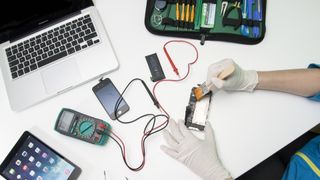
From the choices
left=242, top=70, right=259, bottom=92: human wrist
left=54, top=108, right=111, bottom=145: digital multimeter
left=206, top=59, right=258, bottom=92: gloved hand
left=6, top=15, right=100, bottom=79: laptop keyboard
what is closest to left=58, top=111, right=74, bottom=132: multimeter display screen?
left=54, top=108, right=111, bottom=145: digital multimeter

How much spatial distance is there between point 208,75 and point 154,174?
1.04ft

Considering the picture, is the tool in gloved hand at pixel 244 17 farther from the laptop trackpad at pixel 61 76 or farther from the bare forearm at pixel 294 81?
the laptop trackpad at pixel 61 76

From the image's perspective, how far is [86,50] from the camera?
0.87 metres

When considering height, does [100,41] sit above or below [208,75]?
above

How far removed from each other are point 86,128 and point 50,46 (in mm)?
290

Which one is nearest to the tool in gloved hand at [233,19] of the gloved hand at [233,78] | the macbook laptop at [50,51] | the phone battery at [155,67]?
the gloved hand at [233,78]

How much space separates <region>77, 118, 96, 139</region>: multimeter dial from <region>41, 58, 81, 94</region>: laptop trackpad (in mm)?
126

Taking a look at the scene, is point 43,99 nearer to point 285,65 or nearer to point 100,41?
point 100,41

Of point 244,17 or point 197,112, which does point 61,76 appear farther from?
point 244,17

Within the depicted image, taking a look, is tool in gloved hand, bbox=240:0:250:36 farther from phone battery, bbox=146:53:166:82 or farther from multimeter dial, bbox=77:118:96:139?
multimeter dial, bbox=77:118:96:139

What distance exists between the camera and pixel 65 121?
0.82 meters

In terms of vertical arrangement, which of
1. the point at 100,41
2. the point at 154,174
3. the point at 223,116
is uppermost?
the point at 100,41

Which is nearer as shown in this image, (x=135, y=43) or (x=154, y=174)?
(x=154, y=174)

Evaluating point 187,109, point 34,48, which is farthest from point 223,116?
point 34,48
